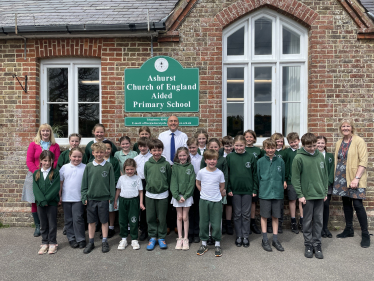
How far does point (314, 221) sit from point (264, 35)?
12.5ft

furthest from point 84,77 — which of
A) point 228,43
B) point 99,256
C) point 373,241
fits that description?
point 373,241

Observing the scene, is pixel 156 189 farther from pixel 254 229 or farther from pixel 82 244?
pixel 254 229

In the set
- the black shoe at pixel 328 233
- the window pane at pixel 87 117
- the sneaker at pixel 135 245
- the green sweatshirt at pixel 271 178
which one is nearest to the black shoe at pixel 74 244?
the sneaker at pixel 135 245

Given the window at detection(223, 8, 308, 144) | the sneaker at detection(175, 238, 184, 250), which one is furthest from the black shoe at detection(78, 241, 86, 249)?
the window at detection(223, 8, 308, 144)

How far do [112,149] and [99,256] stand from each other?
1826mm

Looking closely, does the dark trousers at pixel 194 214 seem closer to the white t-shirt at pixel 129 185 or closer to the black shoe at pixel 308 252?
the white t-shirt at pixel 129 185

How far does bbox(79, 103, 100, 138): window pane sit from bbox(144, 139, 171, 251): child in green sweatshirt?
2.12 metres

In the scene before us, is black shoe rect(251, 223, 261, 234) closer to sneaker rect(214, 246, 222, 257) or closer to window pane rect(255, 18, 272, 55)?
sneaker rect(214, 246, 222, 257)

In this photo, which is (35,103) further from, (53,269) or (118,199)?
(53,269)

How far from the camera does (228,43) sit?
19.7ft

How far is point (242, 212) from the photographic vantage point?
469 cm

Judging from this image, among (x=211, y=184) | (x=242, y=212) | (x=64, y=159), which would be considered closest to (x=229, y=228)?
(x=242, y=212)

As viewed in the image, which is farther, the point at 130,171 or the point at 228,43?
the point at 228,43

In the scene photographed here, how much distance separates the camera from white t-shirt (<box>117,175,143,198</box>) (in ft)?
15.0
